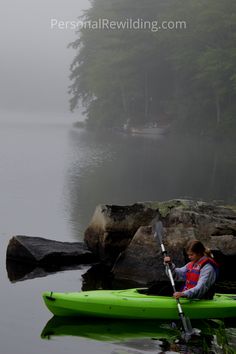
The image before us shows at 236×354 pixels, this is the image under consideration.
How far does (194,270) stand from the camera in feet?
35.4

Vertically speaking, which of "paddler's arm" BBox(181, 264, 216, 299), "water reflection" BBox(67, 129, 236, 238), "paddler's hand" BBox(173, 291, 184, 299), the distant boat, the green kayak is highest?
the distant boat

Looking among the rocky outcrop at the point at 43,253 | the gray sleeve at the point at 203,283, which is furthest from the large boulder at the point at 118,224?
the gray sleeve at the point at 203,283

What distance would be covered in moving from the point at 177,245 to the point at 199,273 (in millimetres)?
2617

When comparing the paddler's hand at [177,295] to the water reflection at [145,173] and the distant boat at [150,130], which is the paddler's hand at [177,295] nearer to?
the water reflection at [145,173]

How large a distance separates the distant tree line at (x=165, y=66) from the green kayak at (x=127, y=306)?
113ft

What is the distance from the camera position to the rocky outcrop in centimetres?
1398

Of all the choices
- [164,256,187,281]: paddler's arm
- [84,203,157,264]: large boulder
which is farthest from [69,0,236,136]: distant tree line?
[164,256,187,281]: paddler's arm

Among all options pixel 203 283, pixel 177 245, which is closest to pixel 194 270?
pixel 203 283

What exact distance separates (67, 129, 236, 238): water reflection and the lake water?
0.03m

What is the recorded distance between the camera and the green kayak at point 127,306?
1079 cm

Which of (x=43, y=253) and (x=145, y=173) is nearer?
(x=43, y=253)

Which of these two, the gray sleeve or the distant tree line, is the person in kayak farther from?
the distant tree line

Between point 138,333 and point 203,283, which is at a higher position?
point 203,283

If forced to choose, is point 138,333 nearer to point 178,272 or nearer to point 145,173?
point 178,272
